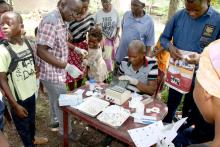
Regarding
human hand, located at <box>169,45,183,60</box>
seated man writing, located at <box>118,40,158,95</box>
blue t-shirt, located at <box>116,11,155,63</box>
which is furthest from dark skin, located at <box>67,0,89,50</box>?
human hand, located at <box>169,45,183,60</box>

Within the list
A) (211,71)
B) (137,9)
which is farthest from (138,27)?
(211,71)

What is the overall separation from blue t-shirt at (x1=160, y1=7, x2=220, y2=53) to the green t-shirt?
1.68m

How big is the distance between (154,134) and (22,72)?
4.71ft

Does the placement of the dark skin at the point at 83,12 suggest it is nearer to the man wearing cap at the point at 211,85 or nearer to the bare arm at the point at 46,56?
the bare arm at the point at 46,56

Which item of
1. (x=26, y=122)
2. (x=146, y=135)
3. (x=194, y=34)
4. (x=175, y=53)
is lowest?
(x=26, y=122)

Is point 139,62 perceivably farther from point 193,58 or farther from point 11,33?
point 11,33

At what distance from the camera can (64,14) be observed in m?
2.71

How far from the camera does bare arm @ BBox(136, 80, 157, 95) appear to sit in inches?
120

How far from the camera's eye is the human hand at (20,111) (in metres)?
2.54

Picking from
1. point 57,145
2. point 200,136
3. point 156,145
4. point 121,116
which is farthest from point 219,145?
point 57,145

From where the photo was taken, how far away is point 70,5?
263 cm

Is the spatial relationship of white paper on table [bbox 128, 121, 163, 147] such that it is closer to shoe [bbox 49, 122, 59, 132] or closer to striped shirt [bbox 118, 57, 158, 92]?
striped shirt [bbox 118, 57, 158, 92]

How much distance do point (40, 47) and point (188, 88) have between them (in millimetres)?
1782

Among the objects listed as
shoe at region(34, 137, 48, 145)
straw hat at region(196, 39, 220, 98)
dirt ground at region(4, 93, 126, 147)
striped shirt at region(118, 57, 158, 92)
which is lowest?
dirt ground at region(4, 93, 126, 147)
